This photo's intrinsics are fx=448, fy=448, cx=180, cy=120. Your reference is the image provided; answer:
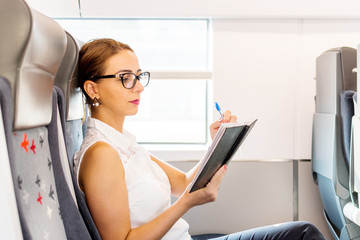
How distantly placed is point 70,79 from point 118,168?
311 millimetres

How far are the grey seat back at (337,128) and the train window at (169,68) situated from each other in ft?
2.41

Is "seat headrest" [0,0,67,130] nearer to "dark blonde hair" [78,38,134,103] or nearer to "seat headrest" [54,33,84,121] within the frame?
"seat headrest" [54,33,84,121]

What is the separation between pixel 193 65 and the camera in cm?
288

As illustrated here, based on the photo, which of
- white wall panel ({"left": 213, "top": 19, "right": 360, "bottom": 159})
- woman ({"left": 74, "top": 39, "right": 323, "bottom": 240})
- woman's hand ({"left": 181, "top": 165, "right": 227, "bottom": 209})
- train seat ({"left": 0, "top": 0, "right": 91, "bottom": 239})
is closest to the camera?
train seat ({"left": 0, "top": 0, "right": 91, "bottom": 239})

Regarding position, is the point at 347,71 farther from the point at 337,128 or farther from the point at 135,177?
the point at 135,177

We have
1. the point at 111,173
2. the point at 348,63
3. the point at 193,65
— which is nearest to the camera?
the point at 111,173

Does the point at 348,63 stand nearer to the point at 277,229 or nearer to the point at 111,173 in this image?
the point at 277,229

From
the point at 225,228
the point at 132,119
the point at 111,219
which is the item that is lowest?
the point at 225,228

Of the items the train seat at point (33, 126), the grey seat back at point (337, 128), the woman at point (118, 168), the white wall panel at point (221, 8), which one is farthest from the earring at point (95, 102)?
the grey seat back at point (337, 128)

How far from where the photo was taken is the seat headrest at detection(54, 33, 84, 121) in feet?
4.21

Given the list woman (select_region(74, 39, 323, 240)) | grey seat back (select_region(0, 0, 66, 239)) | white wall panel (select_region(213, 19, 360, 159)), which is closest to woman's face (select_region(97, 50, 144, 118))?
woman (select_region(74, 39, 323, 240))

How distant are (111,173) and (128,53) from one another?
1.47ft

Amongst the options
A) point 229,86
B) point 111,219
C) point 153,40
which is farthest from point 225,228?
point 111,219

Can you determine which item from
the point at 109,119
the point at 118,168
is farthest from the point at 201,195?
the point at 109,119
